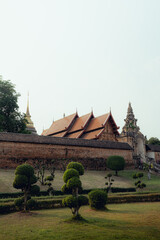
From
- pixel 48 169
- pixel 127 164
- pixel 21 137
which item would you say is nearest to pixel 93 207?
pixel 48 169

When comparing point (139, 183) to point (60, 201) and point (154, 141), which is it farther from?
point (154, 141)

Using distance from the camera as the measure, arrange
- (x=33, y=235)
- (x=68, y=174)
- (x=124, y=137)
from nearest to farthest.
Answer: (x=33, y=235), (x=68, y=174), (x=124, y=137)

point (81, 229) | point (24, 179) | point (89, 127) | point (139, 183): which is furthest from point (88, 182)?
point (89, 127)

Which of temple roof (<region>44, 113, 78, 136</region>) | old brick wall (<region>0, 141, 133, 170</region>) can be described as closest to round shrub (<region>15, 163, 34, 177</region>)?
old brick wall (<region>0, 141, 133, 170</region>)

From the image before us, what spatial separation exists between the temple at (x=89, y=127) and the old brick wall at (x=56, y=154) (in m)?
5.08

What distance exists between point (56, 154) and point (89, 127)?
1268 centimetres

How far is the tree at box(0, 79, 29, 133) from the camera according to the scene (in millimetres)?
31984

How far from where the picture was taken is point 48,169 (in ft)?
86.4

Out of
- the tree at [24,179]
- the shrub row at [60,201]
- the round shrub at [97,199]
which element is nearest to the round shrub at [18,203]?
the tree at [24,179]

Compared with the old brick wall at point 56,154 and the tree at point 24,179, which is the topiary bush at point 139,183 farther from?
the tree at point 24,179

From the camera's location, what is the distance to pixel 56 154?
93.2 ft

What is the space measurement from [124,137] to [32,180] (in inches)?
1243

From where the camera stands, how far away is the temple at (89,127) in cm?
3788

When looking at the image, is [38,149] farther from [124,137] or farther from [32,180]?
[124,137]
